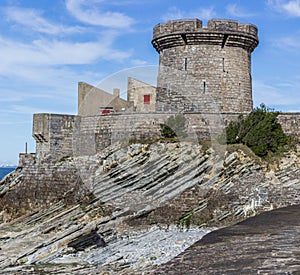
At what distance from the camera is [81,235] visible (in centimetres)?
1631

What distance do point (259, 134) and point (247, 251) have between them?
301 inches

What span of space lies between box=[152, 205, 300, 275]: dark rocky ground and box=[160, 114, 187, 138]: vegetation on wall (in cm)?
489

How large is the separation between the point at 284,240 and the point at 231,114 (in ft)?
26.4

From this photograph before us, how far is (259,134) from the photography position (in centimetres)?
1886

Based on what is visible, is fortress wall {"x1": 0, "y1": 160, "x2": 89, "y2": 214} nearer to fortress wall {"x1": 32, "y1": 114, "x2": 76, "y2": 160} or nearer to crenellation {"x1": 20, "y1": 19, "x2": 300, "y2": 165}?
crenellation {"x1": 20, "y1": 19, "x2": 300, "y2": 165}

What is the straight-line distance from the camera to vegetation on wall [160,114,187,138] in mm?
19500

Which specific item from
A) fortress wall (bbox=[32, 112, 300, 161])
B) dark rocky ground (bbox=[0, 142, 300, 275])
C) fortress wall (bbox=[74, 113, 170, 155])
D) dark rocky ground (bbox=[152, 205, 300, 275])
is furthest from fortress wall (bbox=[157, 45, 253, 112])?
dark rocky ground (bbox=[152, 205, 300, 275])

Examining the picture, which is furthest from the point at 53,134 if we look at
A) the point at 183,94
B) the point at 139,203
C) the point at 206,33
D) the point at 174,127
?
the point at 206,33

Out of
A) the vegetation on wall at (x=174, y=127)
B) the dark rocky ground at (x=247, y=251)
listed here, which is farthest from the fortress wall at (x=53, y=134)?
the dark rocky ground at (x=247, y=251)

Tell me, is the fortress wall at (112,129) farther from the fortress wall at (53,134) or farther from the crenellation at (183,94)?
the fortress wall at (53,134)

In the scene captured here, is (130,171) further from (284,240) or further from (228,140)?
(284,240)

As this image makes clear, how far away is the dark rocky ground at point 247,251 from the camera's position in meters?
10.6

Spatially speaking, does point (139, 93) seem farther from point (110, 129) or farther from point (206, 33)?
point (110, 129)

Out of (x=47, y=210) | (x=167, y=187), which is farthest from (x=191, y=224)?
(x=47, y=210)
